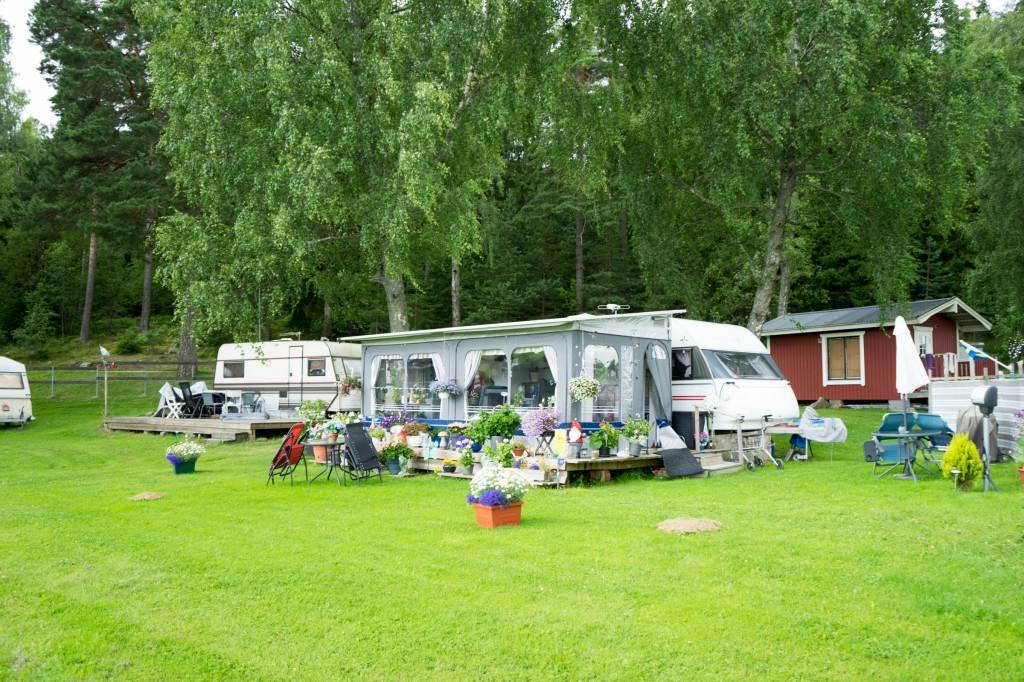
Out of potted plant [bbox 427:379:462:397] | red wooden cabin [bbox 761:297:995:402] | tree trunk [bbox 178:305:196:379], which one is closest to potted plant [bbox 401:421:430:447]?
potted plant [bbox 427:379:462:397]

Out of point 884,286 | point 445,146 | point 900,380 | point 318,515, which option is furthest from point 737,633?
point 884,286

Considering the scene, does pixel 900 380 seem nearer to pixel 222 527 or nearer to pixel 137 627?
pixel 222 527

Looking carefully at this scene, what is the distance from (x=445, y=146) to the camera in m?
16.0

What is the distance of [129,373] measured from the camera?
25.7 m

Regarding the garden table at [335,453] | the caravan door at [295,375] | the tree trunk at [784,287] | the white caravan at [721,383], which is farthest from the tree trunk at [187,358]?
the tree trunk at [784,287]

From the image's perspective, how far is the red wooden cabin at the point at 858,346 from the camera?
21203mm

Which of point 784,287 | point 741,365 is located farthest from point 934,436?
point 784,287

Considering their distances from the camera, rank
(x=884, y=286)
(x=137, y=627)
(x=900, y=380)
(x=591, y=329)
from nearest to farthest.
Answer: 1. (x=137, y=627)
2. (x=900, y=380)
3. (x=591, y=329)
4. (x=884, y=286)

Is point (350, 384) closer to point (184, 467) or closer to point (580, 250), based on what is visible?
point (184, 467)

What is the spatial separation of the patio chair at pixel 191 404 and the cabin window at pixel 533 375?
35.5 feet

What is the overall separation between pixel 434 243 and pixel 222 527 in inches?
405

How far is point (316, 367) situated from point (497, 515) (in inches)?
501

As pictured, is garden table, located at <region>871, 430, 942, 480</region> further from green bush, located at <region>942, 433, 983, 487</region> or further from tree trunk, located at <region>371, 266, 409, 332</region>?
tree trunk, located at <region>371, 266, 409, 332</region>

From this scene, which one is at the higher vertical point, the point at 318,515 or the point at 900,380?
the point at 900,380
